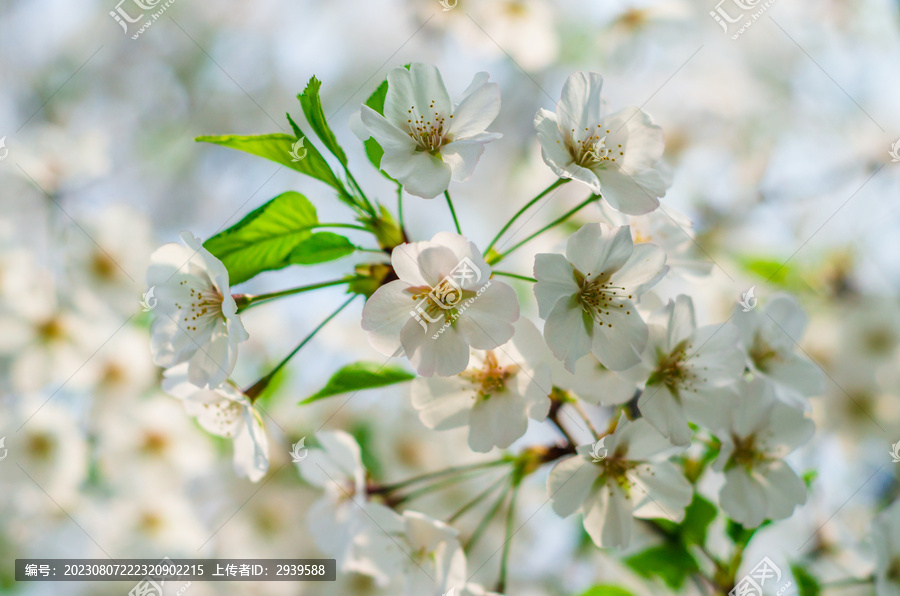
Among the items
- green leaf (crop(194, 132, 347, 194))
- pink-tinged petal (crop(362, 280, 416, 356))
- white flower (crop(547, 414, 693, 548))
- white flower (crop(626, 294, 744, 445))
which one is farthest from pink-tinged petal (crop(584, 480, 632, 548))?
green leaf (crop(194, 132, 347, 194))

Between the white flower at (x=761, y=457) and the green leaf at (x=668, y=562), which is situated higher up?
the white flower at (x=761, y=457)

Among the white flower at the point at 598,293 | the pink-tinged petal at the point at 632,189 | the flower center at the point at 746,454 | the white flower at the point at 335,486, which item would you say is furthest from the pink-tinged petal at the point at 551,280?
the white flower at the point at 335,486

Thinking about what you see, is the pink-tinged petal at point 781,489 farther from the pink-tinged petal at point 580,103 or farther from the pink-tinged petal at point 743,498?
the pink-tinged petal at point 580,103

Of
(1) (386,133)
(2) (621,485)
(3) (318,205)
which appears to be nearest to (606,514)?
(2) (621,485)

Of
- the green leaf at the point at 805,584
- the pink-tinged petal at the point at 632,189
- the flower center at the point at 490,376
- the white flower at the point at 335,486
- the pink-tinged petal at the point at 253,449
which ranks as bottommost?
the white flower at the point at 335,486

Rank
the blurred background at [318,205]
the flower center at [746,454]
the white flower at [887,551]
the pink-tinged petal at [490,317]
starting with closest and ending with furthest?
the pink-tinged petal at [490,317], the flower center at [746,454], the white flower at [887,551], the blurred background at [318,205]

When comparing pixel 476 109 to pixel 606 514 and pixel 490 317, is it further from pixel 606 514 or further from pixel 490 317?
pixel 606 514

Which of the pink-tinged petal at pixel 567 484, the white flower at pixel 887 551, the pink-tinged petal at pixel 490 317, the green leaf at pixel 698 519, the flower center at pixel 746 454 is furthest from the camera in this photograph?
the green leaf at pixel 698 519

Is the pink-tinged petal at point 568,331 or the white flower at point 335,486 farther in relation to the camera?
the white flower at point 335,486
